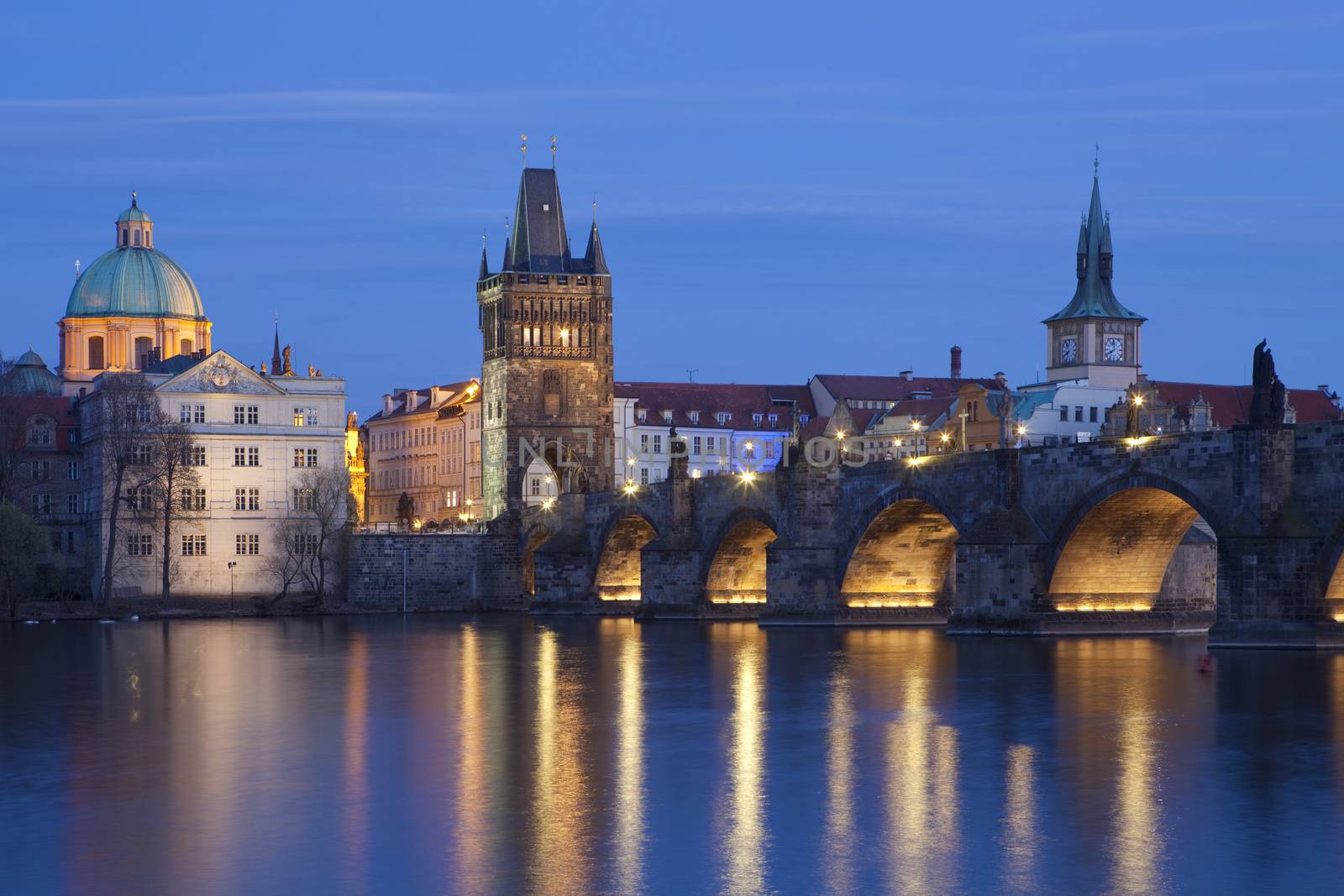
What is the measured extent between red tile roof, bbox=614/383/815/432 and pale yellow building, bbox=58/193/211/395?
97.6ft

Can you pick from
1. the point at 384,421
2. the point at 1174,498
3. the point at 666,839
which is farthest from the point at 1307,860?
the point at 384,421

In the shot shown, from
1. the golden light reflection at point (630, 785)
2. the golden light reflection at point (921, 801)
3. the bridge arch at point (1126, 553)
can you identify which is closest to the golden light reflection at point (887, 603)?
the bridge arch at point (1126, 553)

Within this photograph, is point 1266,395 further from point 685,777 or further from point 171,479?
point 171,479

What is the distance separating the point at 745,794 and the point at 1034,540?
33695mm

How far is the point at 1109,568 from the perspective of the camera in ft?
195

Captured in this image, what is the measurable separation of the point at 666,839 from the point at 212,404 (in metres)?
78.1

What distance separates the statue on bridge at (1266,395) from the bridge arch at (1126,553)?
4945mm

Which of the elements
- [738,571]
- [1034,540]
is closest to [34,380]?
[738,571]

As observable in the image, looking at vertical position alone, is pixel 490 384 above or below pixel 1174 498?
above

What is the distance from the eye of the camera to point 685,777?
92.2 feet

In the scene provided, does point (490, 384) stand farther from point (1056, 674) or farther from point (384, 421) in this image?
point (1056, 674)

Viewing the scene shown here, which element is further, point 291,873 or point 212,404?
→ point 212,404

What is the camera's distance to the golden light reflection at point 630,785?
2103 cm

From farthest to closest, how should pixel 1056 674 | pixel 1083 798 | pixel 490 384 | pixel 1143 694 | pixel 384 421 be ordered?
pixel 384 421 < pixel 490 384 < pixel 1056 674 < pixel 1143 694 < pixel 1083 798
